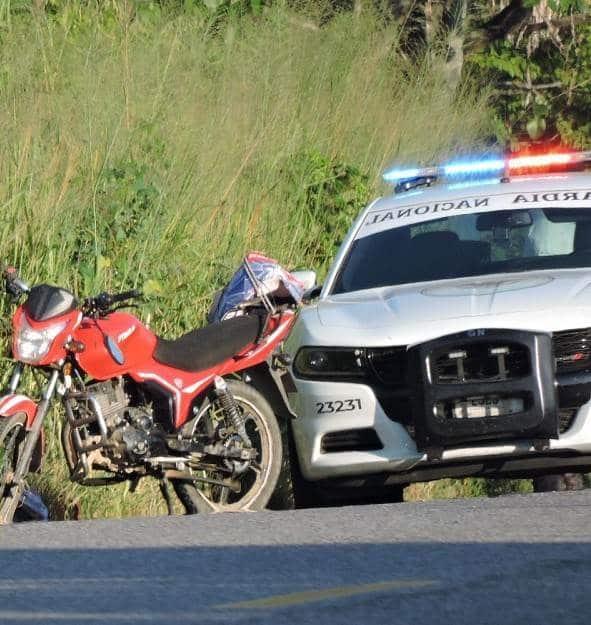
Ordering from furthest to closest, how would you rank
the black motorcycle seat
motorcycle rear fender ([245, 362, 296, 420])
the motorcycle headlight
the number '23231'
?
motorcycle rear fender ([245, 362, 296, 420])
the black motorcycle seat
the number '23231'
the motorcycle headlight

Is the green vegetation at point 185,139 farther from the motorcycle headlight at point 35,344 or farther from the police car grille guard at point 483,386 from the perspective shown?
the police car grille guard at point 483,386

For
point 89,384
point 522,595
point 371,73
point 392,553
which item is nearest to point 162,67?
point 371,73

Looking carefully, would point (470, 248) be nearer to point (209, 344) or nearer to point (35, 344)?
point (209, 344)

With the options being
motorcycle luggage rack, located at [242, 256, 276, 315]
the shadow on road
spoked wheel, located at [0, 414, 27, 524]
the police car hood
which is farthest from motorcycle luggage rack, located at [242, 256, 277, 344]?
the shadow on road

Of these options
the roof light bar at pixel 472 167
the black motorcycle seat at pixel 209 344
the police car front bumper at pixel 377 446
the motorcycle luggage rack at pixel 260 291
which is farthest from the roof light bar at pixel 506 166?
the police car front bumper at pixel 377 446

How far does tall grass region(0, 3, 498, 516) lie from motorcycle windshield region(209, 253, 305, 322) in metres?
1.12

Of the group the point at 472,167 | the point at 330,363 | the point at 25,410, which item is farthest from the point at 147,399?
the point at 472,167

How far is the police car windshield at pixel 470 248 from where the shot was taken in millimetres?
10039

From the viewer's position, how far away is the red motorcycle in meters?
8.77

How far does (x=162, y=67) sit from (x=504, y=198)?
3.96 meters

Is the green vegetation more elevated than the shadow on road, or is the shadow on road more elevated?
the green vegetation

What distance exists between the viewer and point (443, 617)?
5.50 m

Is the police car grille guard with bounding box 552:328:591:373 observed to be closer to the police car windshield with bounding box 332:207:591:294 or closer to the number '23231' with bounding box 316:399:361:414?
the number '23231' with bounding box 316:399:361:414

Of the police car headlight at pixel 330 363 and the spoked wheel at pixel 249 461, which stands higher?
the police car headlight at pixel 330 363
